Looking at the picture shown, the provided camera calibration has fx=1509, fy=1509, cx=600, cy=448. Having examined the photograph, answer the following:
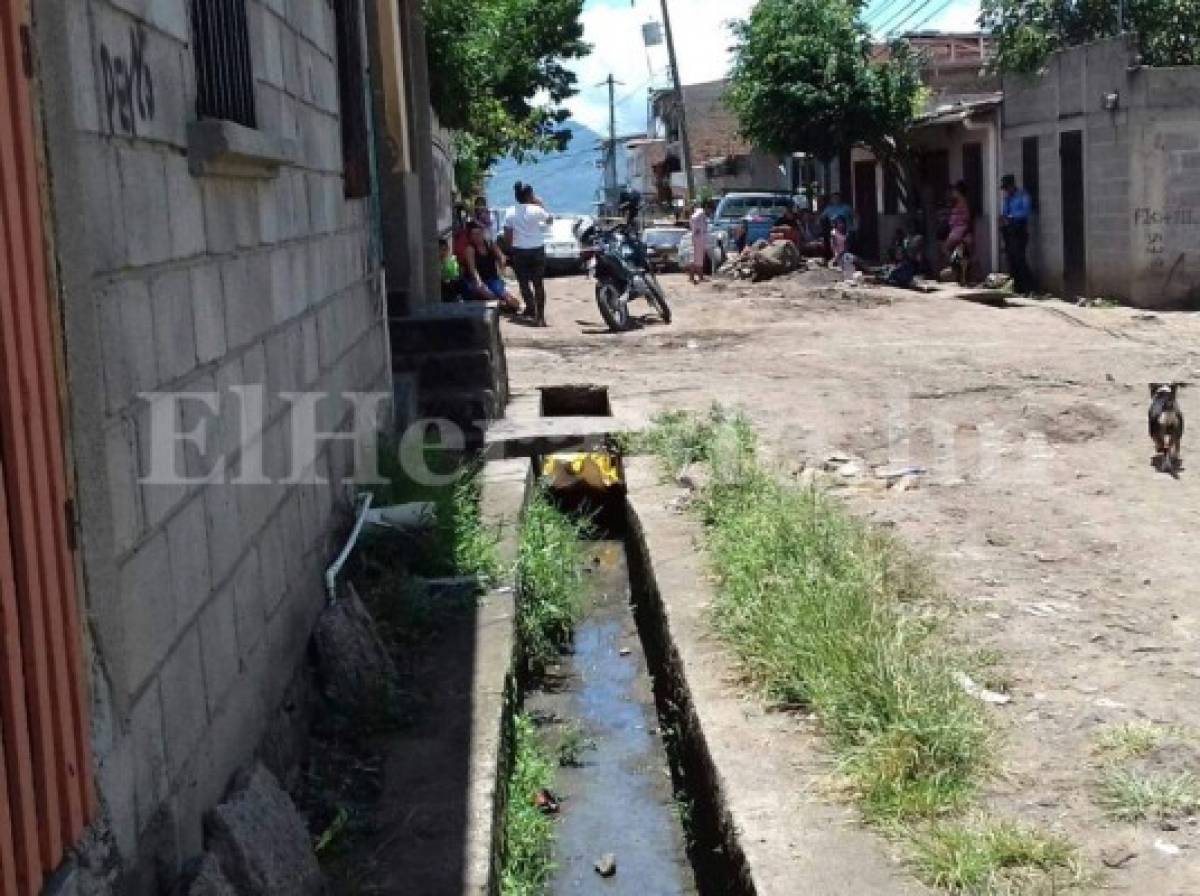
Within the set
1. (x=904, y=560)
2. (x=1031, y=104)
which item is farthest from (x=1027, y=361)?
(x=1031, y=104)

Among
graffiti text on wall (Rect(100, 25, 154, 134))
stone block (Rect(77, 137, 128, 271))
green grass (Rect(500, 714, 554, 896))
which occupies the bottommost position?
green grass (Rect(500, 714, 554, 896))

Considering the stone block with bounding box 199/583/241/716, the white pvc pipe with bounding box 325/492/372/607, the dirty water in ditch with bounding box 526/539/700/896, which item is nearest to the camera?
the stone block with bounding box 199/583/241/716

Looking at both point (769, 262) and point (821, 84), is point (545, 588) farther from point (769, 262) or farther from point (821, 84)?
point (821, 84)

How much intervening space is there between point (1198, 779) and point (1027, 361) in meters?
9.22

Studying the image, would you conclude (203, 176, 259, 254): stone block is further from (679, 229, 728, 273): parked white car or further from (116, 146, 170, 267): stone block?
(679, 229, 728, 273): parked white car

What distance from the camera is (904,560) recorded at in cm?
630

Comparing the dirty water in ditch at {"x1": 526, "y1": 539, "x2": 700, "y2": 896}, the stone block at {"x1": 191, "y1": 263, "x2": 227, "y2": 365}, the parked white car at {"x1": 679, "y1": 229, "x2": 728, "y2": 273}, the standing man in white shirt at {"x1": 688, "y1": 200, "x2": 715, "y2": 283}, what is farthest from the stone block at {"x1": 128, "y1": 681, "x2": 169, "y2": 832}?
the parked white car at {"x1": 679, "y1": 229, "x2": 728, "y2": 273}

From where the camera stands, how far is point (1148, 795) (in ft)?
12.4

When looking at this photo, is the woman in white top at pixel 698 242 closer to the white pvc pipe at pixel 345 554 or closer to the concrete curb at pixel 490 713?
the concrete curb at pixel 490 713

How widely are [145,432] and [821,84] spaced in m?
22.4

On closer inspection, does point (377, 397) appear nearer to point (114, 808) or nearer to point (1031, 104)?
point (114, 808)

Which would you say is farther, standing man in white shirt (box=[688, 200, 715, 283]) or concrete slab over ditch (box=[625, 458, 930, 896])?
standing man in white shirt (box=[688, 200, 715, 283])

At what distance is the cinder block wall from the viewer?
8.75 ft

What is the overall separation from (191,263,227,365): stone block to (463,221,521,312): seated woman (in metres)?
10.9
